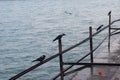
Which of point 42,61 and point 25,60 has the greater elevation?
point 42,61

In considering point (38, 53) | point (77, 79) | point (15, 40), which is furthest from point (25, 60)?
point (77, 79)

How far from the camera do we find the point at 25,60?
19.2 metres

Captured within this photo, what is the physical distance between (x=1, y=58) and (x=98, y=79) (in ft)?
46.2

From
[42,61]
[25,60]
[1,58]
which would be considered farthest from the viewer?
[1,58]

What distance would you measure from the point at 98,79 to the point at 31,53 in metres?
13.8

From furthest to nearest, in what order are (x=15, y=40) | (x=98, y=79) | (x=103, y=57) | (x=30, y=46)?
(x=15, y=40), (x=30, y=46), (x=103, y=57), (x=98, y=79)

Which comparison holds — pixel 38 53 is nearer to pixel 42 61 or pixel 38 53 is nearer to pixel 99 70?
pixel 99 70

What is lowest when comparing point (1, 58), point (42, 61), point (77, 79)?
point (1, 58)

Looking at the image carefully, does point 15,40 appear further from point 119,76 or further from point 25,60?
point 119,76

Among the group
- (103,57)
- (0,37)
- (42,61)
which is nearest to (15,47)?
(0,37)

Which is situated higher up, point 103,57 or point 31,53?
point 103,57

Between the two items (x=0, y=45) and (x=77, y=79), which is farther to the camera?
(x=0, y=45)

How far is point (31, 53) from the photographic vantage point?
21172 millimetres

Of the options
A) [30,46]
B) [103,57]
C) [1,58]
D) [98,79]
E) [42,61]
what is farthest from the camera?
[30,46]
